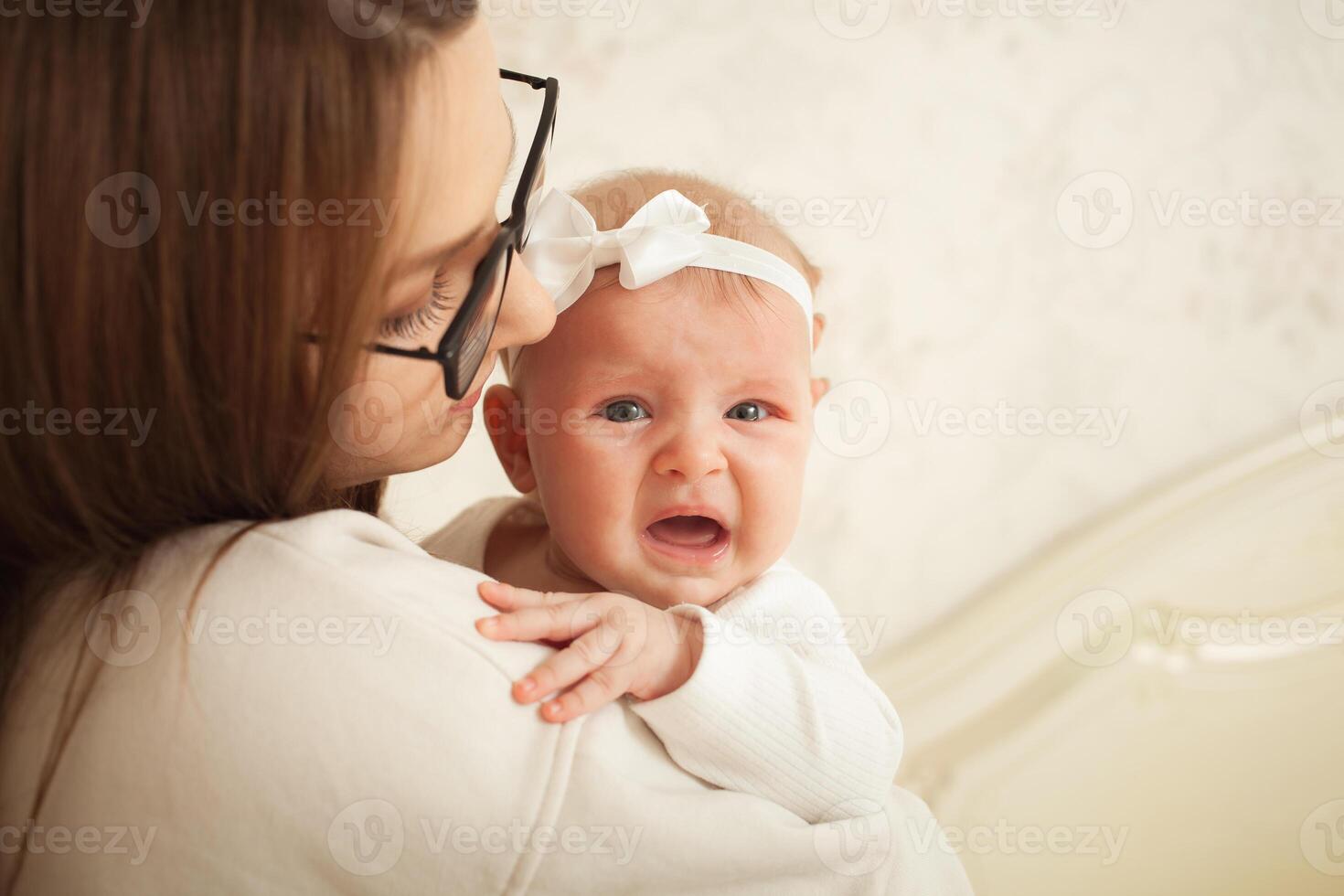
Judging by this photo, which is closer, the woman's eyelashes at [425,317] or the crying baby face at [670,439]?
the woman's eyelashes at [425,317]

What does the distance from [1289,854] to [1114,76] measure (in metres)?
1.78

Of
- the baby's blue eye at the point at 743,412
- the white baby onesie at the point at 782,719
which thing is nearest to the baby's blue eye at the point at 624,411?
the baby's blue eye at the point at 743,412

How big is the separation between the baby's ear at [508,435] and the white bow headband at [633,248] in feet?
0.73

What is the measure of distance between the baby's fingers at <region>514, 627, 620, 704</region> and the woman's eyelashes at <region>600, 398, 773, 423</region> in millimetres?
445

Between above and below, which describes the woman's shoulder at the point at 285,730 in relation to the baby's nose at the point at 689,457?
below

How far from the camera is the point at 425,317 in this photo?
97cm

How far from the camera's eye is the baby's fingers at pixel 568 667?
0.90m

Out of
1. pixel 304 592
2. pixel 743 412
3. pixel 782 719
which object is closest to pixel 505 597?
pixel 304 592

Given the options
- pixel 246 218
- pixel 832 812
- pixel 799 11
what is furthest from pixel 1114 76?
pixel 246 218

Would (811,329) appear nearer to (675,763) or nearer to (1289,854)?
(675,763)

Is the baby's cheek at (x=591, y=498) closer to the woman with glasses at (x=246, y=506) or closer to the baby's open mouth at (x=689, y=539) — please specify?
the baby's open mouth at (x=689, y=539)

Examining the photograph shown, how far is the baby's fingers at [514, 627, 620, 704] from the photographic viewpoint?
903mm

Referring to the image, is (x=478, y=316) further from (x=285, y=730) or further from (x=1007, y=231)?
(x=1007, y=231)

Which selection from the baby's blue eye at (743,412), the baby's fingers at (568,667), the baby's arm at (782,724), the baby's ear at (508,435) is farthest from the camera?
the baby's ear at (508,435)
